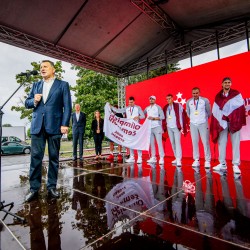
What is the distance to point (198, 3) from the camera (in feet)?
19.2

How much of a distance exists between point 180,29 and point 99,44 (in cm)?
323

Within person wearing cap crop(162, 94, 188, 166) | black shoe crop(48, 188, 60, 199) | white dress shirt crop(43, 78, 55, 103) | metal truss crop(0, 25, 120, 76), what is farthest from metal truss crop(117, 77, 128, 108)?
black shoe crop(48, 188, 60, 199)

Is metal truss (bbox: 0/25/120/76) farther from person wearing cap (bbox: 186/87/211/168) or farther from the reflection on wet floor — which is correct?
person wearing cap (bbox: 186/87/211/168)

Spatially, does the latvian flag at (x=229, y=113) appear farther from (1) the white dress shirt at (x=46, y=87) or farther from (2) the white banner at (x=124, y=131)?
(1) the white dress shirt at (x=46, y=87)

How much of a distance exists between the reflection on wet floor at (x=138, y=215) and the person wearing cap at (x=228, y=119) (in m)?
0.70

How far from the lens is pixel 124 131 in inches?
236

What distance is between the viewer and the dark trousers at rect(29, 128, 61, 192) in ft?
9.07

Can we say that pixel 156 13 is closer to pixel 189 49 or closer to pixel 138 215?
pixel 189 49

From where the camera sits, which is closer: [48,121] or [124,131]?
[48,121]

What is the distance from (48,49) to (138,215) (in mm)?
6471

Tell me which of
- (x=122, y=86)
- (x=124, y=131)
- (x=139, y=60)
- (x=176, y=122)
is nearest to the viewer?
(x=176, y=122)

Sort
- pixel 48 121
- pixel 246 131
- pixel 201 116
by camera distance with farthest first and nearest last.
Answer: pixel 201 116, pixel 246 131, pixel 48 121

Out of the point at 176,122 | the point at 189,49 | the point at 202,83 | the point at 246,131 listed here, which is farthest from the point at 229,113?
the point at 189,49

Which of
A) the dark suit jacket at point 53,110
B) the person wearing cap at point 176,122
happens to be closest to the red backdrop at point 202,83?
the person wearing cap at point 176,122
